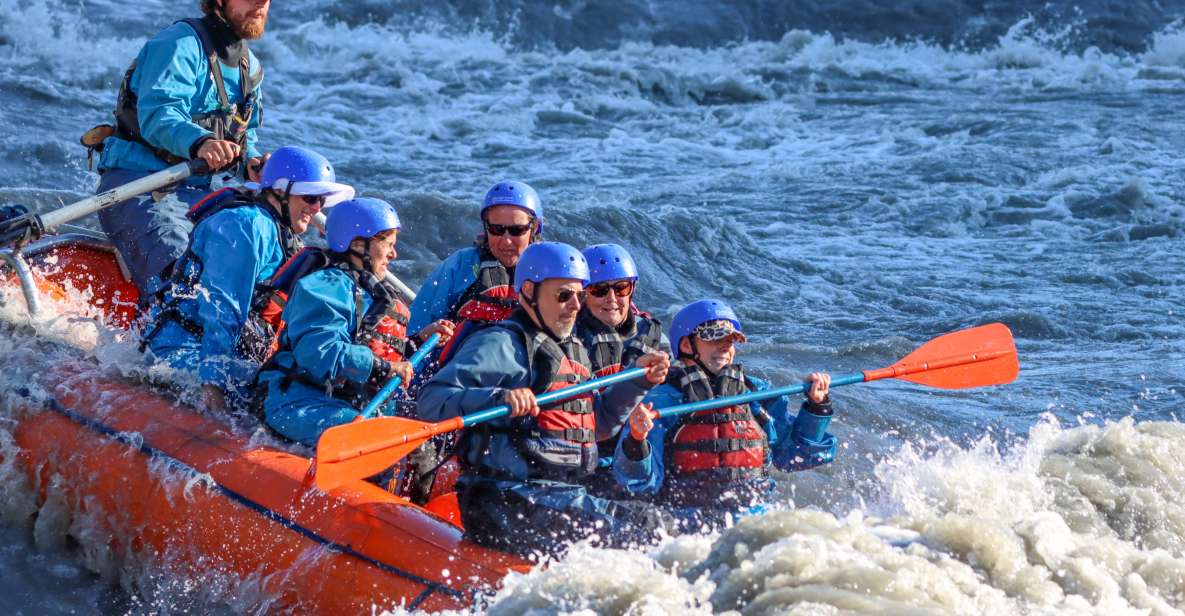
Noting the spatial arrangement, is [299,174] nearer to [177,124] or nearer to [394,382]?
[177,124]

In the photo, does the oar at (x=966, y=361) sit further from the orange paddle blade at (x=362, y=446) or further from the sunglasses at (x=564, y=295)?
the orange paddle blade at (x=362, y=446)

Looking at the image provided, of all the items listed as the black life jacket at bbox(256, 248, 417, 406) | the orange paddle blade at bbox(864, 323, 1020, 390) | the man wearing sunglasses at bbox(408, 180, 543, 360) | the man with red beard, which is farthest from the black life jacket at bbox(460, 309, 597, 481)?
the man with red beard

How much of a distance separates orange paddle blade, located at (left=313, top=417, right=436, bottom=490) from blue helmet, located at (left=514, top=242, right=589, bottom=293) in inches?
23.2

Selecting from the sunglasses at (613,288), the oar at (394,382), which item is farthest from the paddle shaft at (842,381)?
the oar at (394,382)

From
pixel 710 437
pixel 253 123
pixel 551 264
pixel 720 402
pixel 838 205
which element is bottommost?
pixel 838 205

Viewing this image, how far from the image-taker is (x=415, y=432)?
15.1 ft

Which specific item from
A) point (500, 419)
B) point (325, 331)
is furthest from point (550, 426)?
point (325, 331)

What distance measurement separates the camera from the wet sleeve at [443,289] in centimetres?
599

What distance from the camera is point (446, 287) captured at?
600 centimetres

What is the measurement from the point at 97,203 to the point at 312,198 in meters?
1.07

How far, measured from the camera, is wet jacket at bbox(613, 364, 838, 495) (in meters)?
4.72

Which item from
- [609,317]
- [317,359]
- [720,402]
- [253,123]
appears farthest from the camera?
[253,123]

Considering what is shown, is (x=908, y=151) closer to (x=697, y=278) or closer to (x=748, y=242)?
(x=748, y=242)

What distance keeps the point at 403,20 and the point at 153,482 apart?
16.3 meters
